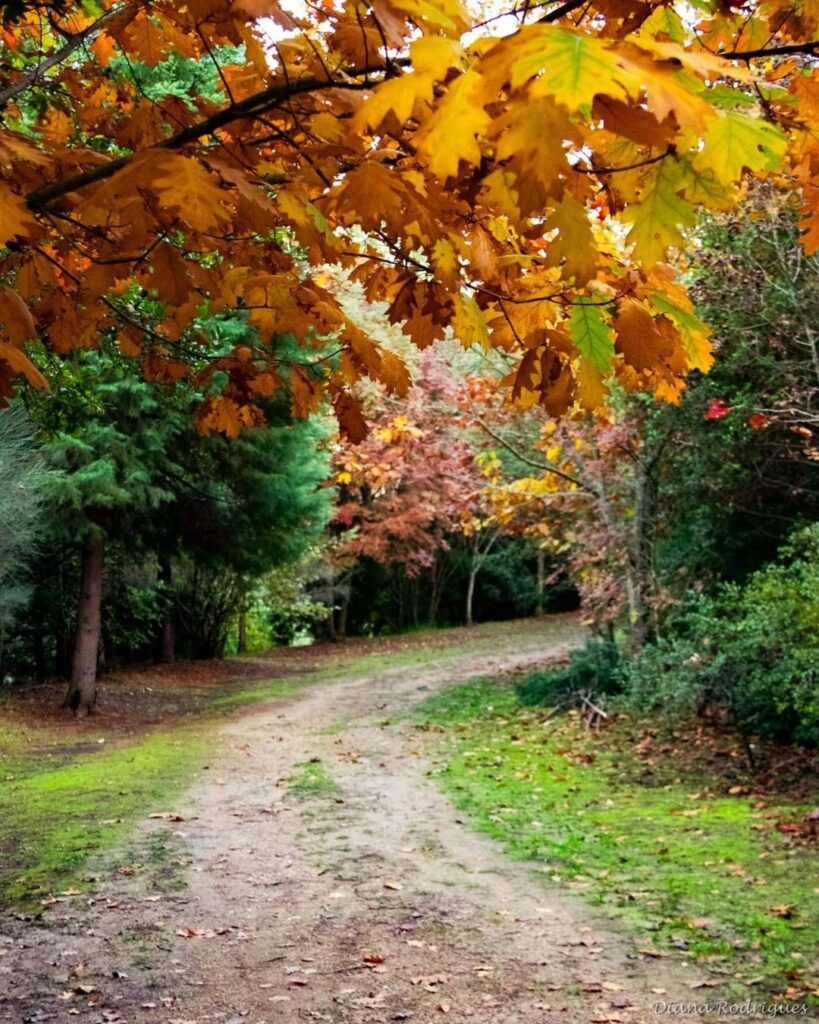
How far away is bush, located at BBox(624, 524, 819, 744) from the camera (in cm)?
734

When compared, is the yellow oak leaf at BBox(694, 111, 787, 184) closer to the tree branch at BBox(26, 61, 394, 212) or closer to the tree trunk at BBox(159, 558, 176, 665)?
the tree branch at BBox(26, 61, 394, 212)

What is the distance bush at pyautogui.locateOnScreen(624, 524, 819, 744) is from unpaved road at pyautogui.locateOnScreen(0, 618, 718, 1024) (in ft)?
9.05

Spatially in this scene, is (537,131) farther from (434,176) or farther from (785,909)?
(785,909)

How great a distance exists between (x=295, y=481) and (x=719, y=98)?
43.3ft

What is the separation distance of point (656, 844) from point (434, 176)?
214 inches

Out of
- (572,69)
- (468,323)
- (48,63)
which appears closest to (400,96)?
(572,69)

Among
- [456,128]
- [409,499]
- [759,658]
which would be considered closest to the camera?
[456,128]

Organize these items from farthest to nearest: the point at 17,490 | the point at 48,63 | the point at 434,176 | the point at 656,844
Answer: the point at 17,490 < the point at 656,844 < the point at 48,63 < the point at 434,176

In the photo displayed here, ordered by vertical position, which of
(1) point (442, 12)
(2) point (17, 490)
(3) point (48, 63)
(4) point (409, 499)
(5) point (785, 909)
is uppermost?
(4) point (409, 499)

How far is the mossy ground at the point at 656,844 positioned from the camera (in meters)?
4.67

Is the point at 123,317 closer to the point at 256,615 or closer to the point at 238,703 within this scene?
the point at 238,703

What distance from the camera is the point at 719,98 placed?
66.8 inches

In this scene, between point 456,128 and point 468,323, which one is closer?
point 456,128

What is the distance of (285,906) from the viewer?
Result: 533cm
